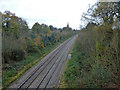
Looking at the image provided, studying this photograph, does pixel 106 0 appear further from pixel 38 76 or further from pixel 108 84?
pixel 38 76

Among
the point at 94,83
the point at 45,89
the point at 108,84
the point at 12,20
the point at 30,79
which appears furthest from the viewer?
the point at 12,20

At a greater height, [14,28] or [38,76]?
[14,28]

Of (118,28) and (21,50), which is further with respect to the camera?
(21,50)

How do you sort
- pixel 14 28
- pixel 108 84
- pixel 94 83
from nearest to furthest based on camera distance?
pixel 108 84 → pixel 94 83 → pixel 14 28

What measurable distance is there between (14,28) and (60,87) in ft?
45.8

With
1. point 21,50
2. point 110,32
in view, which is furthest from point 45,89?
point 21,50

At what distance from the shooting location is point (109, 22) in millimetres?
5715

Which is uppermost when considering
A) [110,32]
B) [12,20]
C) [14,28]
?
[12,20]

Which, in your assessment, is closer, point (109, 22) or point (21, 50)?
point (109, 22)

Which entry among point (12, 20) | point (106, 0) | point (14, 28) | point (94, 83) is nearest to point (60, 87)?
point (94, 83)

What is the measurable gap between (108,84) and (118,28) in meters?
3.05

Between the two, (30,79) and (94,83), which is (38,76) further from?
(94,83)

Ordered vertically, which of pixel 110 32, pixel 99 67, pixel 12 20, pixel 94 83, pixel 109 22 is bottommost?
pixel 94 83

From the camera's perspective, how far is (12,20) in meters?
18.5
